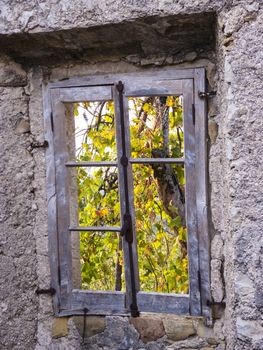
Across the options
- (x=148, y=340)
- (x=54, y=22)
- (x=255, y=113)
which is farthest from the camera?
(x=148, y=340)

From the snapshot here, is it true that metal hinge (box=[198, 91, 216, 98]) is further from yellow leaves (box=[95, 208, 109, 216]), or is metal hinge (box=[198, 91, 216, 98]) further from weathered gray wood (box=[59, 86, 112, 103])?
yellow leaves (box=[95, 208, 109, 216])

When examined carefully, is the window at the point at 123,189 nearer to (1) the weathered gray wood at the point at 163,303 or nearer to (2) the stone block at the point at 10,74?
(1) the weathered gray wood at the point at 163,303

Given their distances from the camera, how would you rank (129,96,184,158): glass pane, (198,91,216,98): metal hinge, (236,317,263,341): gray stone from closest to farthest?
1. (236,317,263,341): gray stone
2. (198,91,216,98): metal hinge
3. (129,96,184,158): glass pane

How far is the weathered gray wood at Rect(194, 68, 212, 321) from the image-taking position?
7.32 ft

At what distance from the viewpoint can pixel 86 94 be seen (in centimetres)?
240

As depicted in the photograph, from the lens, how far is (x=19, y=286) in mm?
2467

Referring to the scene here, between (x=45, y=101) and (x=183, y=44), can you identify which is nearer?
(x=183, y=44)

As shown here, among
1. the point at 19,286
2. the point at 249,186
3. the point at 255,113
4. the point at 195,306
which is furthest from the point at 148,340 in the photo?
the point at 255,113

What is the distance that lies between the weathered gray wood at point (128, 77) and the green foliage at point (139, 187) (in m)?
1.07

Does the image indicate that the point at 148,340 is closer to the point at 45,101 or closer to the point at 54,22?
the point at 45,101

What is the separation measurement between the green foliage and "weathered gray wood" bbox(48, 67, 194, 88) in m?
1.07

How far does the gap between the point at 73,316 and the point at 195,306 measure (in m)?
0.64

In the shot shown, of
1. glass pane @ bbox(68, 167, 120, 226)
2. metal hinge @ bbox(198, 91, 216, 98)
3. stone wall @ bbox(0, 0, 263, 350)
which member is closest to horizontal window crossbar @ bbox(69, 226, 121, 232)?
stone wall @ bbox(0, 0, 263, 350)

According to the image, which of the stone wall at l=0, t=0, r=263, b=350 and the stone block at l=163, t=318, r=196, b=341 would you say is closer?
the stone wall at l=0, t=0, r=263, b=350
